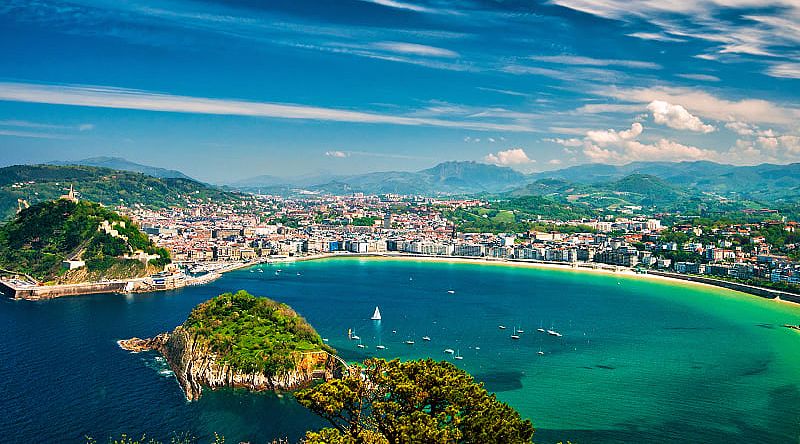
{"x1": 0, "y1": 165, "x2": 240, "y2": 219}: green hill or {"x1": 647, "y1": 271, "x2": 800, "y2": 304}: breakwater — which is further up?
{"x1": 0, "y1": 165, "x2": 240, "y2": 219}: green hill

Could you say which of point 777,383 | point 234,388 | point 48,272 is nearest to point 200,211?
point 48,272

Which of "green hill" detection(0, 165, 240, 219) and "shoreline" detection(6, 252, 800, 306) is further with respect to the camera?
"green hill" detection(0, 165, 240, 219)

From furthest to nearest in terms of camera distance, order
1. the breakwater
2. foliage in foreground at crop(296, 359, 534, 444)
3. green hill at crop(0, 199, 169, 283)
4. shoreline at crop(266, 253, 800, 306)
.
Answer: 1. green hill at crop(0, 199, 169, 283)
2. shoreline at crop(266, 253, 800, 306)
3. the breakwater
4. foliage in foreground at crop(296, 359, 534, 444)

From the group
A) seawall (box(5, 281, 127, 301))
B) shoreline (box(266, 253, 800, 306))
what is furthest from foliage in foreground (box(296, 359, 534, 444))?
shoreline (box(266, 253, 800, 306))

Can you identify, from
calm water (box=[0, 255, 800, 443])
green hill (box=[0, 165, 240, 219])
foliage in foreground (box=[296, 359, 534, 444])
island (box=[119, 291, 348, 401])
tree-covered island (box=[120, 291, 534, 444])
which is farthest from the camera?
green hill (box=[0, 165, 240, 219])

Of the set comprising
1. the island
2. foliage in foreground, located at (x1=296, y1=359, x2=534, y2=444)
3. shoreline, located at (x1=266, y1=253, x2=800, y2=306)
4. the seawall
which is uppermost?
foliage in foreground, located at (x1=296, y1=359, x2=534, y2=444)

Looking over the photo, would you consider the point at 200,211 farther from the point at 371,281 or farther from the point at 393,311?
the point at 393,311

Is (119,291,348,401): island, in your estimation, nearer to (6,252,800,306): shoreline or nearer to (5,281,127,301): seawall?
(5,281,127,301): seawall

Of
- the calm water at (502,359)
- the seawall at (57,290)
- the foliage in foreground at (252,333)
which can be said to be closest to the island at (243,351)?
the foliage in foreground at (252,333)
